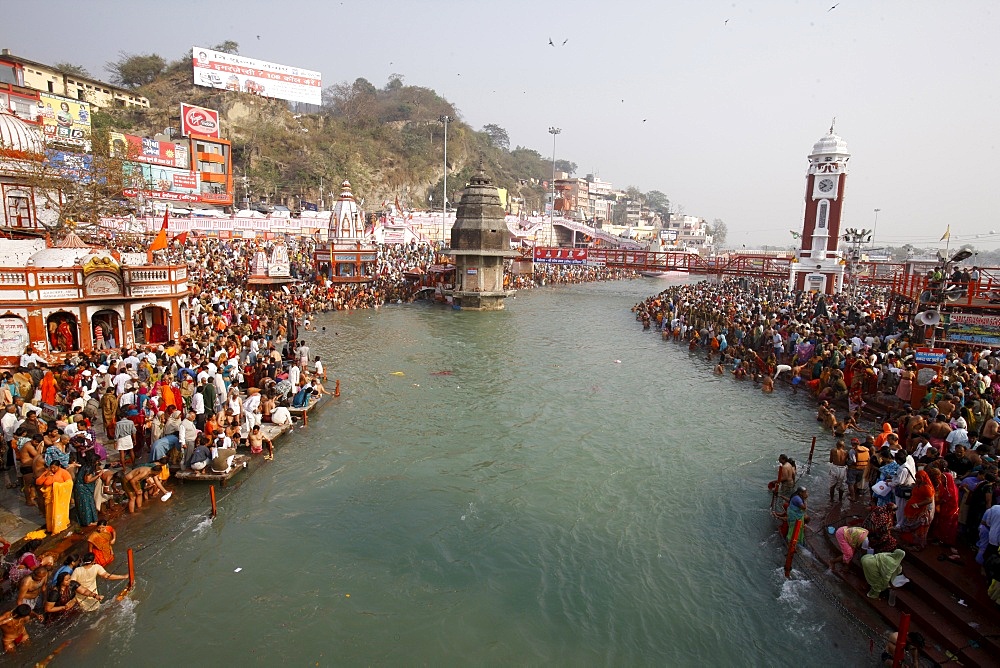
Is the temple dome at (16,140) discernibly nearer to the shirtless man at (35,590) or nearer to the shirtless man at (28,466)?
the shirtless man at (28,466)

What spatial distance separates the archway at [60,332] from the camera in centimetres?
1522

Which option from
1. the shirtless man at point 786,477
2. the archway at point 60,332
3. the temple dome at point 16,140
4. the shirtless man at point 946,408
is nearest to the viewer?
the shirtless man at point 786,477

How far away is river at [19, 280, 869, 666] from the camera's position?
6.88 m

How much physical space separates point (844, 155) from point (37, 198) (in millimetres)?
38546

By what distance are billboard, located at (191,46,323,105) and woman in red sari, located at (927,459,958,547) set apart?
234 ft

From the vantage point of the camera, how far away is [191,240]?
34.1 meters

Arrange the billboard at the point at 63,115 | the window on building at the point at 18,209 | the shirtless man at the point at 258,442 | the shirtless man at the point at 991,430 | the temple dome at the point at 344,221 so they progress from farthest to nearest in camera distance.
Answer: the billboard at the point at 63,115, the temple dome at the point at 344,221, the window on building at the point at 18,209, the shirtless man at the point at 258,442, the shirtless man at the point at 991,430

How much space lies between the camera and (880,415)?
14859 millimetres

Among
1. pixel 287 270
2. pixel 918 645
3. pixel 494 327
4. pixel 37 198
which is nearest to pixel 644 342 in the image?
pixel 494 327

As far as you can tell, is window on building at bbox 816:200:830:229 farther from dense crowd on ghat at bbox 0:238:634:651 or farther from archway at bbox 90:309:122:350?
archway at bbox 90:309:122:350

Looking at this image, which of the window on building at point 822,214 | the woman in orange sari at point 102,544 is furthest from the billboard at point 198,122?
the woman in orange sari at point 102,544

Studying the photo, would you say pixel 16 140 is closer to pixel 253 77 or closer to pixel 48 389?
pixel 48 389

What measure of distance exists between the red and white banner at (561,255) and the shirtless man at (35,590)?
39.7 meters

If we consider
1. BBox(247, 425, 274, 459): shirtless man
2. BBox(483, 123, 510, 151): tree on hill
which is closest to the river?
BBox(247, 425, 274, 459): shirtless man
